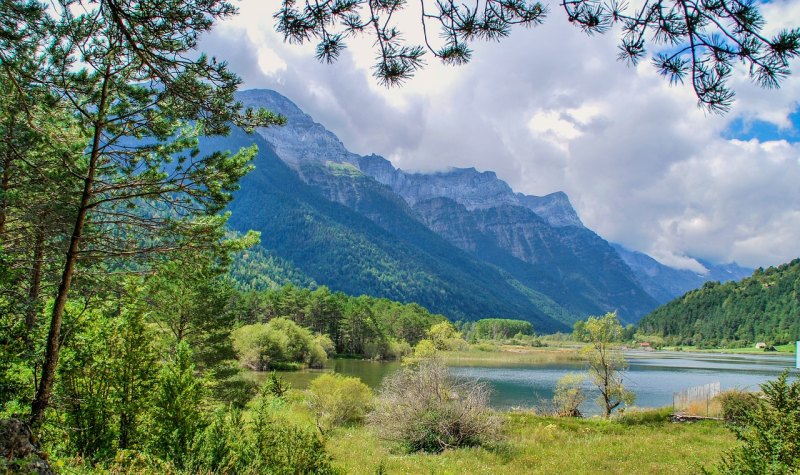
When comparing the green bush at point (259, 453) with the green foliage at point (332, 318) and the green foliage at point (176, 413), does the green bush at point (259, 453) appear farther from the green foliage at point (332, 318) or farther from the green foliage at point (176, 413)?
the green foliage at point (332, 318)

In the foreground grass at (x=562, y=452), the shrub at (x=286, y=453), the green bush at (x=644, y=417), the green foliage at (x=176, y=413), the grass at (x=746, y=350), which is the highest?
the green foliage at (x=176, y=413)

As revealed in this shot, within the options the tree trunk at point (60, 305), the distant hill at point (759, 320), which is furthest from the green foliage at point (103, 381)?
the distant hill at point (759, 320)

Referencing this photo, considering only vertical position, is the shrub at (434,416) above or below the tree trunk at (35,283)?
below

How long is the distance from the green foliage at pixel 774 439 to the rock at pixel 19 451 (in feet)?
33.0

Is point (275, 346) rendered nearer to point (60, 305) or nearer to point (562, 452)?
point (562, 452)

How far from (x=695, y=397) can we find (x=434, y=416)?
21719 mm

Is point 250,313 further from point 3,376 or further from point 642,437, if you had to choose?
point 3,376

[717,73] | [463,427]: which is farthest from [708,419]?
[717,73]

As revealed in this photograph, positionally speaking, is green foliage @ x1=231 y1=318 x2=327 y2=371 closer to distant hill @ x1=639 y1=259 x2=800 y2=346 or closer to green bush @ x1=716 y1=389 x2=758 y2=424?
green bush @ x1=716 y1=389 x2=758 y2=424

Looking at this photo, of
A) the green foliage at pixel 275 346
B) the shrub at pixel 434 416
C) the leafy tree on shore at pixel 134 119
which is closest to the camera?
the leafy tree on shore at pixel 134 119

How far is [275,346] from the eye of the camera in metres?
63.9

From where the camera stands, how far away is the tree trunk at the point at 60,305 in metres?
7.62

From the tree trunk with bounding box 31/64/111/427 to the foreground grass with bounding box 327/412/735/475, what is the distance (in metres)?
6.97

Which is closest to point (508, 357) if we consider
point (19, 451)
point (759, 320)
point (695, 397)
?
point (695, 397)
